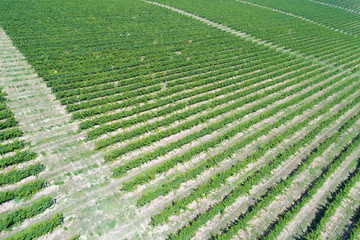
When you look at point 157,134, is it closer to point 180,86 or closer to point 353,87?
point 180,86

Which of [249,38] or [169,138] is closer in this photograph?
[169,138]

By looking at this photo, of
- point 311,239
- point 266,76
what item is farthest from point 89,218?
point 266,76

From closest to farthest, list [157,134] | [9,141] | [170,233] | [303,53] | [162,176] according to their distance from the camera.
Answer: [170,233] → [162,176] → [9,141] → [157,134] → [303,53]

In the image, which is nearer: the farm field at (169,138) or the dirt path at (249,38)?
the farm field at (169,138)

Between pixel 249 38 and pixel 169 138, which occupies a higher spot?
pixel 249 38

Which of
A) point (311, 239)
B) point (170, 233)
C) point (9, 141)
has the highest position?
point (311, 239)

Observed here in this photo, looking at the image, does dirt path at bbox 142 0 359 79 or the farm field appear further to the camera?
dirt path at bbox 142 0 359 79

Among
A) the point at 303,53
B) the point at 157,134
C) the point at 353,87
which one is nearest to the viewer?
the point at 157,134

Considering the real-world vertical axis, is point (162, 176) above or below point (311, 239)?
below
